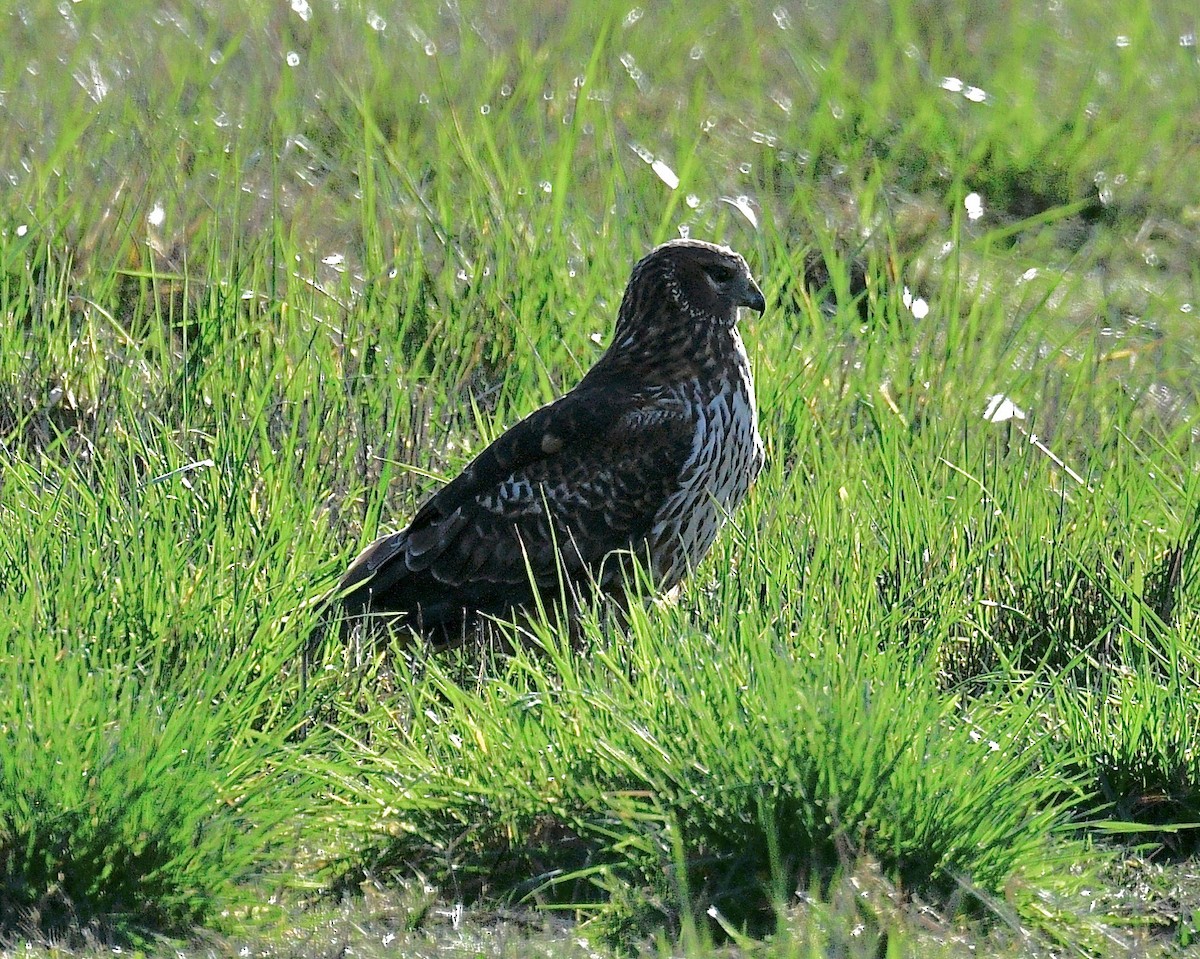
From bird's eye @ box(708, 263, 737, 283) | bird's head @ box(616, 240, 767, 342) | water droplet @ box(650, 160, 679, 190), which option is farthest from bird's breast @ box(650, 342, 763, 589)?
water droplet @ box(650, 160, 679, 190)

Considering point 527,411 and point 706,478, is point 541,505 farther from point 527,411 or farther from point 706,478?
point 527,411

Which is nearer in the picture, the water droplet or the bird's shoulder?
the bird's shoulder

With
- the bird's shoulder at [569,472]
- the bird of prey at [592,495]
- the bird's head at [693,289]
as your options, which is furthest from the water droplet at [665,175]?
the bird's shoulder at [569,472]

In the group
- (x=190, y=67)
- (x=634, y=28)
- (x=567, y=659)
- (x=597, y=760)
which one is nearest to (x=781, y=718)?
(x=597, y=760)

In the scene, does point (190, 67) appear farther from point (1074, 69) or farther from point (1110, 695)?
point (1110, 695)

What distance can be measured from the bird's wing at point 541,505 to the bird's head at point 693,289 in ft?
0.86

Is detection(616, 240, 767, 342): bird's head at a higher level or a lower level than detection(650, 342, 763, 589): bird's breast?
higher

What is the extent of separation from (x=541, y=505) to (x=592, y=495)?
0.47 ft

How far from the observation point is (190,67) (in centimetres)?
778

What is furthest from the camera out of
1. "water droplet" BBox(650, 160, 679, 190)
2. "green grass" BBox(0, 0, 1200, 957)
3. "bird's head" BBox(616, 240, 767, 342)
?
"water droplet" BBox(650, 160, 679, 190)

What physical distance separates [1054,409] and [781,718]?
2.73 meters

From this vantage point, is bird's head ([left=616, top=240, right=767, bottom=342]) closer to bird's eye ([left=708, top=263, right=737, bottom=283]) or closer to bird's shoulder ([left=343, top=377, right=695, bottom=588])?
bird's eye ([left=708, top=263, right=737, bottom=283])

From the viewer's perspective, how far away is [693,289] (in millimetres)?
5141

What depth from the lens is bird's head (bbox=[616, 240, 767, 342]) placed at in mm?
5117
